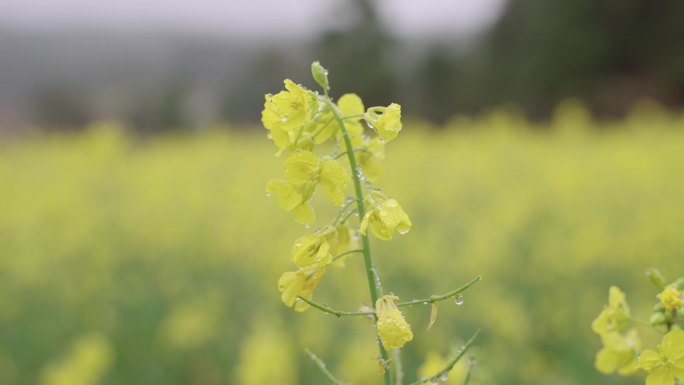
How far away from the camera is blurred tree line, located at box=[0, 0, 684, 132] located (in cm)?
1538

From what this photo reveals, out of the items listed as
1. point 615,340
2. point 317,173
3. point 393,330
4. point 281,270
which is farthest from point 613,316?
point 281,270

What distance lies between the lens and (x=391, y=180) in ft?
26.8

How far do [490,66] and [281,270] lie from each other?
14.0m

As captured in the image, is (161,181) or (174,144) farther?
(174,144)

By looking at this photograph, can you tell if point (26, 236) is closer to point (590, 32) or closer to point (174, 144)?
point (174, 144)

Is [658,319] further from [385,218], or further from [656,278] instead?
[385,218]

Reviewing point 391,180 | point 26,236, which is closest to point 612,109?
point 391,180

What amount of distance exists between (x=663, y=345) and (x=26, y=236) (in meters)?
5.94

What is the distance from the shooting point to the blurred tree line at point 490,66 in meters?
15.4

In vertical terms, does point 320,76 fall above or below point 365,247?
above

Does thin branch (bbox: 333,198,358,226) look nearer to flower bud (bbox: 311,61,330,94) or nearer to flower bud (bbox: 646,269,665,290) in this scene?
flower bud (bbox: 311,61,330,94)

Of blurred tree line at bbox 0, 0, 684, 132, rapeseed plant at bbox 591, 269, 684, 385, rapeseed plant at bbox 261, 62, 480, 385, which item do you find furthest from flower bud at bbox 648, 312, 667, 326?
blurred tree line at bbox 0, 0, 684, 132

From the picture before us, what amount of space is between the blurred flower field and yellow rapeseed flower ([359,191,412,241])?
65 cm

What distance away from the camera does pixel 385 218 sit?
2.99ft
